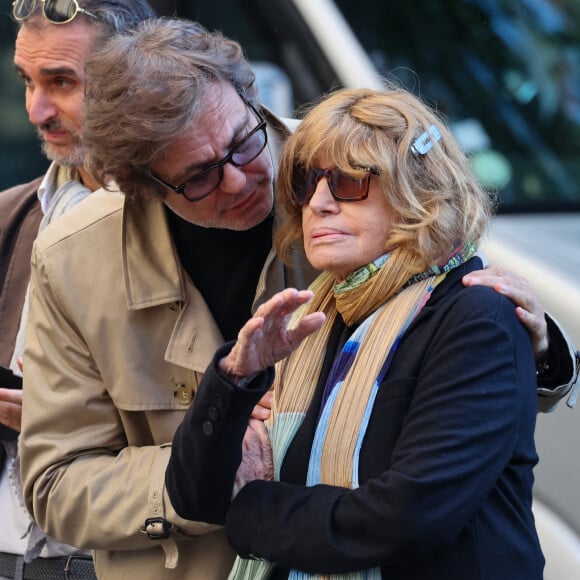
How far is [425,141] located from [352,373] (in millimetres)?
458

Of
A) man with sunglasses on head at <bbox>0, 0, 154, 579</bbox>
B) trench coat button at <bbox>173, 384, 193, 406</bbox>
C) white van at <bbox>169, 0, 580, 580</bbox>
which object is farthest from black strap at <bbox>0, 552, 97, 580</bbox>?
white van at <bbox>169, 0, 580, 580</bbox>

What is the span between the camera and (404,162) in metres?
2.09

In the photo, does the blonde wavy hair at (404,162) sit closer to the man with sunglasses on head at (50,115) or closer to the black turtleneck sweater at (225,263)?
the black turtleneck sweater at (225,263)

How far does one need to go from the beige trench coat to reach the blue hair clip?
1.68ft

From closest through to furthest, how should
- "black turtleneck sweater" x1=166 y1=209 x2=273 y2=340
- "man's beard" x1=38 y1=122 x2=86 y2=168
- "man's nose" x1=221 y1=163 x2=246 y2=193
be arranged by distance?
"man's nose" x1=221 y1=163 x2=246 y2=193, "black turtleneck sweater" x1=166 y1=209 x2=273 y2=340, "man's beard" x1=38 y1=122 x2=86 y2=168

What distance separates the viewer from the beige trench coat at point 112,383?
2.40 metres

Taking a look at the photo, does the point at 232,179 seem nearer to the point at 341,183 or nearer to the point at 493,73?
the point at 341,183

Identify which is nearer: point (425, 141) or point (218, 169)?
point (425, 141)

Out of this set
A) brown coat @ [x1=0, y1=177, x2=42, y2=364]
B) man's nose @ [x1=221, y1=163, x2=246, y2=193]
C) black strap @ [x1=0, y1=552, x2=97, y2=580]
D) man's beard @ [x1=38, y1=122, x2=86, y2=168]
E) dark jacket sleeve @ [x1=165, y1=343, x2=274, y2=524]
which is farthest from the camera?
man's beard @ [x1=38, y1=122, x2=86, y2=168]

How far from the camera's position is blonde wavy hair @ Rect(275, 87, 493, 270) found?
2.07 metres

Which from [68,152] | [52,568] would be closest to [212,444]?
[52,568]

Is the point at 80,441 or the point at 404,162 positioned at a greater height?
the point at 404,162

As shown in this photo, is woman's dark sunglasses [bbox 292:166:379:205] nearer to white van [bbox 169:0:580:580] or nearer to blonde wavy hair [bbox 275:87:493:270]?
blonde wavy hair [bbox 275:87:493:270]

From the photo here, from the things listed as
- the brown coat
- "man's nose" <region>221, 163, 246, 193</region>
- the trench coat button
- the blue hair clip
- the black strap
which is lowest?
the black strap
